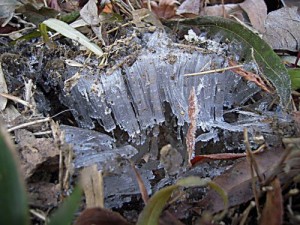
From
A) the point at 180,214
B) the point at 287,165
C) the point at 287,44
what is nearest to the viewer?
the point at 287,165

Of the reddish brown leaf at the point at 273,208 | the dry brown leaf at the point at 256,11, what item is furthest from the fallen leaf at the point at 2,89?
the dry brown leaf at the point at 256,11

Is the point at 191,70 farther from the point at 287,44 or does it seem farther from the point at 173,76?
the point at 287,44

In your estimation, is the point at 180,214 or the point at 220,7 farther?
the point at 220,7

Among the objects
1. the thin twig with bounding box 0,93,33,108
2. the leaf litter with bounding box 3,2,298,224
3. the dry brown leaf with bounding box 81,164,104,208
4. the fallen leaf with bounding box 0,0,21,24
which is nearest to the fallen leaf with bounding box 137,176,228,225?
the leaf litter with bounding box 3,2,298,224

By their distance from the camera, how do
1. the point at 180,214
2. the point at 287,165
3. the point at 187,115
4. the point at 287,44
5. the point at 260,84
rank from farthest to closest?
the point at 287,44 → the point at 260,84 → the point at 187,115 → the point at 180,214 → the point at 287,165

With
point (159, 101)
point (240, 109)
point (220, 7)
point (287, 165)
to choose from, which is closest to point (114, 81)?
Result: point (159, 101)

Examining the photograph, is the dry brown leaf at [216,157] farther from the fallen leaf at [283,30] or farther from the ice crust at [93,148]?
the fallen leaf at [283,30]
